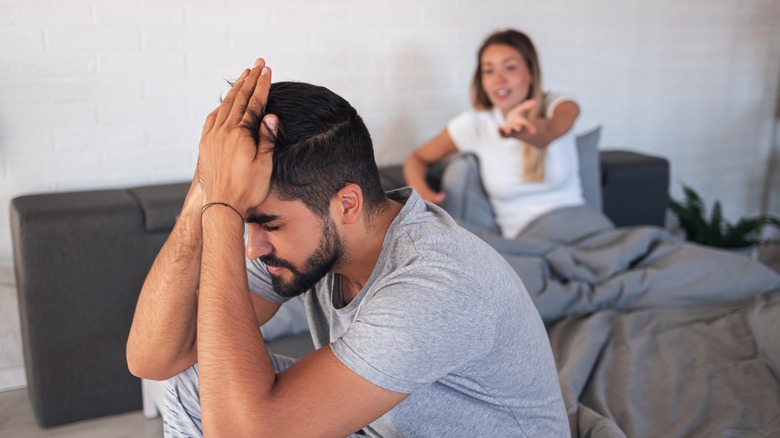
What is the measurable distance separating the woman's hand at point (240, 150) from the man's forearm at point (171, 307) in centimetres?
18

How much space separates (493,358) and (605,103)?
270 centimetres

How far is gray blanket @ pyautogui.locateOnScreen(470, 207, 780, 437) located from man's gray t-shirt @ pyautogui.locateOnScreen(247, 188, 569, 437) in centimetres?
46

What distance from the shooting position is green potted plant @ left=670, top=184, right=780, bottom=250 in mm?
3784

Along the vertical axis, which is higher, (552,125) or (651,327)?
(552,125)

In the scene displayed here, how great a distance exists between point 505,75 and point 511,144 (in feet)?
0.83

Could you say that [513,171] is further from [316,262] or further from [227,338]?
[227,338]

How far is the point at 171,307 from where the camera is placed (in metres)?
1.48

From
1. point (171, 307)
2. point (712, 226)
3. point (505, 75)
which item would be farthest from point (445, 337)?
point (712, 226)

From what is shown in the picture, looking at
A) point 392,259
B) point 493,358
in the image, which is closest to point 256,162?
point 392,259

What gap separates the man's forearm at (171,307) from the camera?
148 cm

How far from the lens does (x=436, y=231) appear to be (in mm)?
1332

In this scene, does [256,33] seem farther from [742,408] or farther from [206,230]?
[742,408]

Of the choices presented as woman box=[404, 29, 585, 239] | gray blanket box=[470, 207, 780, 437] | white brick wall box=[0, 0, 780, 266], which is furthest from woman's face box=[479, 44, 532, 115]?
gray blanket box=[470, 207, 780, 437]

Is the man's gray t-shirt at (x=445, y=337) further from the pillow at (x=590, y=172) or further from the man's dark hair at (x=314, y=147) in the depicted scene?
the pillow at (x=590, y=172)
